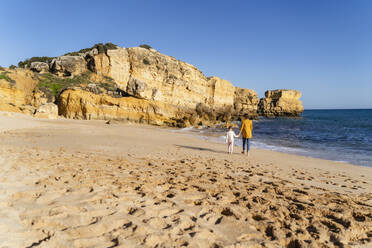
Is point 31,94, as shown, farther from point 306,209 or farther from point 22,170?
point 306,209

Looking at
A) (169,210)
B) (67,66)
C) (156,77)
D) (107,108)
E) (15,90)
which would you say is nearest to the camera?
(169,210)

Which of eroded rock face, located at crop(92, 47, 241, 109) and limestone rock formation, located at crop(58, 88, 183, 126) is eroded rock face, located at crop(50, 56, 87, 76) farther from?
limestone rock formation, located at crop(58, 88, 183, 126)

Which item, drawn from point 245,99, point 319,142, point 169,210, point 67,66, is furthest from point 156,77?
point 245,99

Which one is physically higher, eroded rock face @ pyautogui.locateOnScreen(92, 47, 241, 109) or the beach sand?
eroded rock face @ pyautogui.locateOnScreen(92, 47, 241, 109)

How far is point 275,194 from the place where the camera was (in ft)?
12.2

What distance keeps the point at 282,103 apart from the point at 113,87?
176ft

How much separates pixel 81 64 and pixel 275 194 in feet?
93.3

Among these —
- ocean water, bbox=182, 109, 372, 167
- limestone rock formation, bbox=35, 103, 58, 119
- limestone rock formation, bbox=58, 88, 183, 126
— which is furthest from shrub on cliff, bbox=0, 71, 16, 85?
ocean water, bbox=182, 109, 372, 167

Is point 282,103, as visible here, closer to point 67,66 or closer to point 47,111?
point 67,66

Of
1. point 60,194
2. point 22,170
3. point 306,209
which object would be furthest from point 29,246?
point 306,209

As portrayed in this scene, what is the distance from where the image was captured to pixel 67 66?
24.7 meters

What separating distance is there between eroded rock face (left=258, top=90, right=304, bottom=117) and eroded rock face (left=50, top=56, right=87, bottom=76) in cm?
5417

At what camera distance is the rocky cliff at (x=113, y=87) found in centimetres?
1981

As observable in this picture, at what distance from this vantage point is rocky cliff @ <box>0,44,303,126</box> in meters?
19.8
